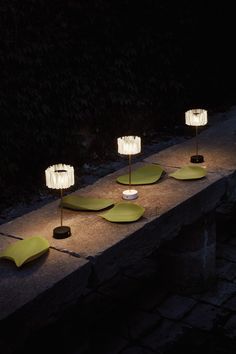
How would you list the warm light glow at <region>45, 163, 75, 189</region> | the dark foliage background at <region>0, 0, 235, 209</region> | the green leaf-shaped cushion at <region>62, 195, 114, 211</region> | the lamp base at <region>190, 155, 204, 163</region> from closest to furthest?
the warm light glow at <region>45, 163, 75, 189</region> < the green leaf-shaped cushion at <region>62, 195, 114, 211</region> < the lamp base at <region>190, 155, 204, 163</region> < the dark foliage background at <region>0, 0, 235, 209</region>

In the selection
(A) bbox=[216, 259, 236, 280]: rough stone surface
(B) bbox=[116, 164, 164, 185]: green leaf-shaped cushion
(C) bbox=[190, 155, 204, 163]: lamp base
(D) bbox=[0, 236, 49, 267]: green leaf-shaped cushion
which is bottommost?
(A) bbox=[216, 259, 236, 280]: rough stone surface

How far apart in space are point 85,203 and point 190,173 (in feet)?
3.20

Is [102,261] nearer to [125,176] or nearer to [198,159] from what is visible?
[125,176]

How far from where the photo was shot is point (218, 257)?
4.92 meters

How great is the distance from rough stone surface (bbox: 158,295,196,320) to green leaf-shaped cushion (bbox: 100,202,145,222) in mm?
1023

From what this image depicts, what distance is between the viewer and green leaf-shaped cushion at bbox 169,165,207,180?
412cm

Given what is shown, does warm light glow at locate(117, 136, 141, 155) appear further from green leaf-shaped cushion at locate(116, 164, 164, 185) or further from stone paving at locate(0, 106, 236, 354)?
stone paving at locate(0, 106, 236, 354)

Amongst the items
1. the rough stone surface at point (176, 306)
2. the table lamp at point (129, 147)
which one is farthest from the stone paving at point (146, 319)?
the table lamp at point (129, 147)

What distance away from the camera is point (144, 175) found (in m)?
4.21

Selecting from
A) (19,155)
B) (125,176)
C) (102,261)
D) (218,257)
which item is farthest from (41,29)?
(102,261)

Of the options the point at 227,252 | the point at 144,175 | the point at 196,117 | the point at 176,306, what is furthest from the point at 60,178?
the point at 227,252

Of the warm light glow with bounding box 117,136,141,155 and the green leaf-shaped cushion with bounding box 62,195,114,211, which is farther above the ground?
the warm light glow with bounding box 117,136,141,155

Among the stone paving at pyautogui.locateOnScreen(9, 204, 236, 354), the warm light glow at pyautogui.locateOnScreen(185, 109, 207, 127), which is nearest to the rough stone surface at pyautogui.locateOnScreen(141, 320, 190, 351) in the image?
the stone paving at pyautogui.locateOnScreen(9, 204, 236, 354)

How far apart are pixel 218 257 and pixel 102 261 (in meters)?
2.17
